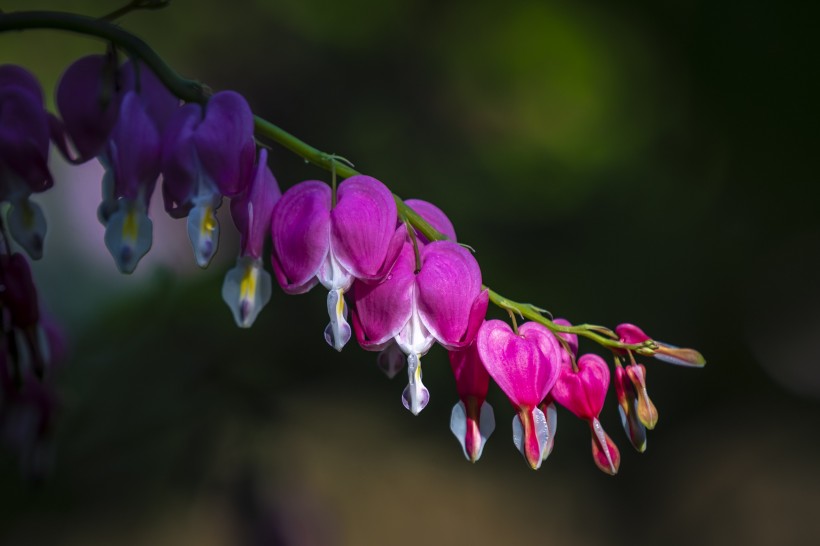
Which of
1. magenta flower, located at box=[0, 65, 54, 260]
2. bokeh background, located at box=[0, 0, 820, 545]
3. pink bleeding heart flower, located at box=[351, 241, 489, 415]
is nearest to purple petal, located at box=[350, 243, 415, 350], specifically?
pink bleeding heart flower, located at box=[351, 241, 489, 415]

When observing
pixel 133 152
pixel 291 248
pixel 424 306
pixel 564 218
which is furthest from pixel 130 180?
pixel 564 218

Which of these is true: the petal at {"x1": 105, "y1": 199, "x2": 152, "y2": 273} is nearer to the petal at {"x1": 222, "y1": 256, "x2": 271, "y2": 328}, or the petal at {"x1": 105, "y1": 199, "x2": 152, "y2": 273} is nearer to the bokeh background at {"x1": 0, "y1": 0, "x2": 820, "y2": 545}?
the petal at {"x1": 222, "y1": 256, "x2": 271, "y2": 328}

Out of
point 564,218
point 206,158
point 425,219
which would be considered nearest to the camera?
point 206,158

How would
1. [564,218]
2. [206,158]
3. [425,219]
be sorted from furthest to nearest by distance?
[564,218] → [425,219] → [206,158]

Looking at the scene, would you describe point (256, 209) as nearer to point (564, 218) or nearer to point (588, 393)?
point (588, 393)

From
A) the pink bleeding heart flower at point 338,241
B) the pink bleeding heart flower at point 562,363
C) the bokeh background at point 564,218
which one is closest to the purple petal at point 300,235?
the pink bleeding heart flower at point 338,241

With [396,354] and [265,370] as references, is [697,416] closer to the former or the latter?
[265,370]

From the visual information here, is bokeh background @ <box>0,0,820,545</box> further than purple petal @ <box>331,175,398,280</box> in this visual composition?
Yes
